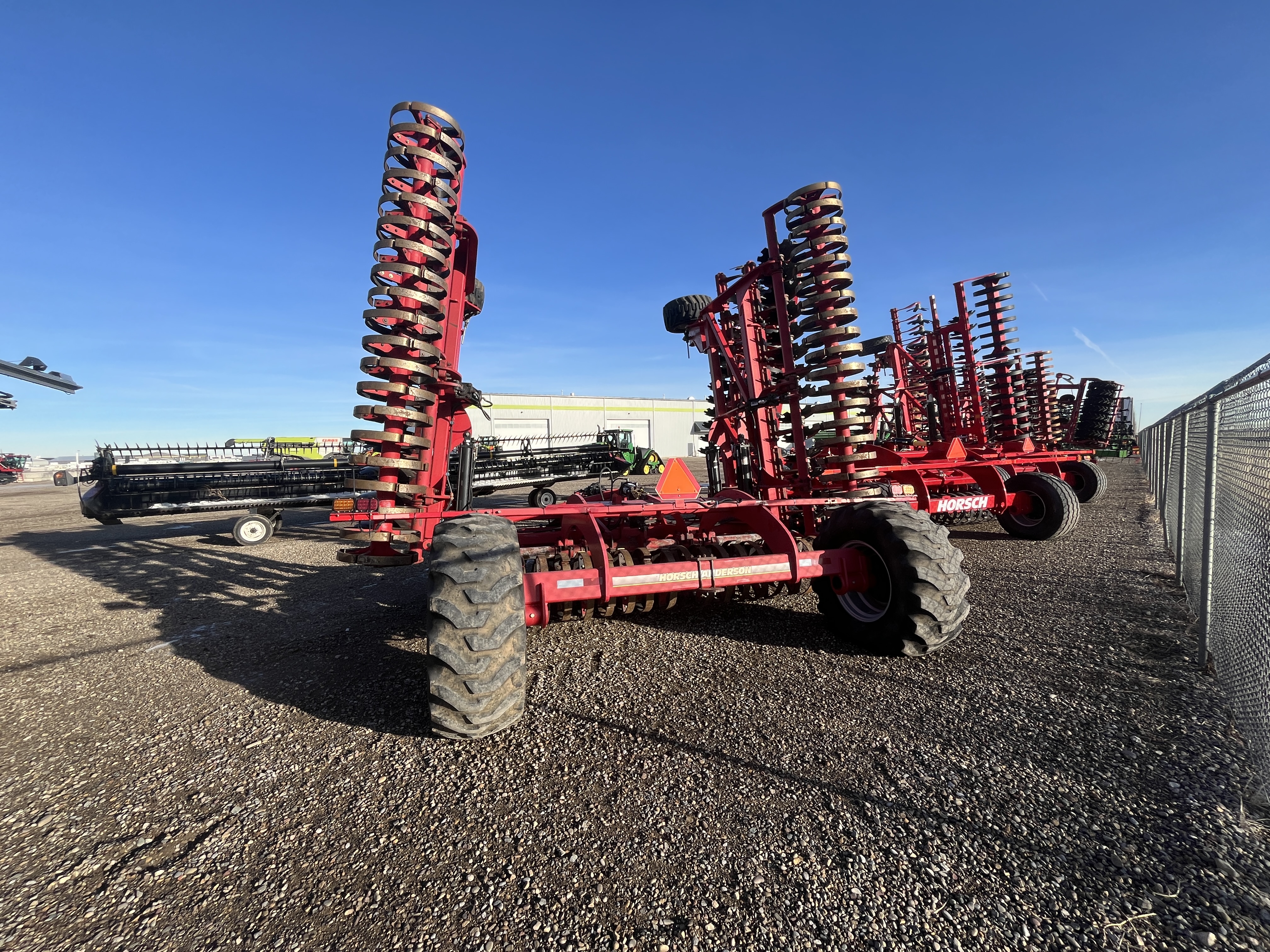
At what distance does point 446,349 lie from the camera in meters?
4.66

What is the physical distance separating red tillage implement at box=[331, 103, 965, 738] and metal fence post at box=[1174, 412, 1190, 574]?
2.38 meters

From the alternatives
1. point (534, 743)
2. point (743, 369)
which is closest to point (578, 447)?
point (743, 369)

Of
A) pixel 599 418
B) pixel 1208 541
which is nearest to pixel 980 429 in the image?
pixel 1208 541

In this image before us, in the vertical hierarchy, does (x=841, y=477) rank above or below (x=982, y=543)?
above

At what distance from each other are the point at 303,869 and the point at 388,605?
4.06 metres

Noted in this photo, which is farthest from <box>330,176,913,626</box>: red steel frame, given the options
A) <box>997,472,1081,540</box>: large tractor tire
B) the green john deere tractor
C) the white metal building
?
the white metal building

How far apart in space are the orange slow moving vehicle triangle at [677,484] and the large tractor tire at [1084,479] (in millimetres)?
10251

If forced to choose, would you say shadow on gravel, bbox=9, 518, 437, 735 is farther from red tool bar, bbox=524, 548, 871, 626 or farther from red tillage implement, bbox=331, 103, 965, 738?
red tool bar, bbox=524, 548, 871, 626

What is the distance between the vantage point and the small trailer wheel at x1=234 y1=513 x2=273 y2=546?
10.4m

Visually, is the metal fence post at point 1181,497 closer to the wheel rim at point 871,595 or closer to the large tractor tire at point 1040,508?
the large tractor tire at point 1040,508

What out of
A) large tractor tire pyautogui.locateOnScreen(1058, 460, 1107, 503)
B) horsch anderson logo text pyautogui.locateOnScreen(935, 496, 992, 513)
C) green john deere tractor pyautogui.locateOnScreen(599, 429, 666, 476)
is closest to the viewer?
horsch anderson logo text pyautogui.locateOnScreen(935, 496, 992, 513)

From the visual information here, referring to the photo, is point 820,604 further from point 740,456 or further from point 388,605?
point 388,605

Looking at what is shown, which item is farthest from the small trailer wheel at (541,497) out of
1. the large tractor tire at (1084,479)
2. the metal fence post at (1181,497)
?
the metal fence post at (1181,497)

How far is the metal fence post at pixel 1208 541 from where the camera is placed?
337cm
